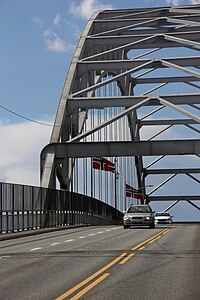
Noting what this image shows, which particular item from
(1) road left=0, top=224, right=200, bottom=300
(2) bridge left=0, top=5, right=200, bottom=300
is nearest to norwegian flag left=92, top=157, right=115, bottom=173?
(2) bridge left=0, top=5, right=200, bottom=300

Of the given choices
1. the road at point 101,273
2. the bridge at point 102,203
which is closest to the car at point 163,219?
the bridge at point 102,203

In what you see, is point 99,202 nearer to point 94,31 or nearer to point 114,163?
point 114,163

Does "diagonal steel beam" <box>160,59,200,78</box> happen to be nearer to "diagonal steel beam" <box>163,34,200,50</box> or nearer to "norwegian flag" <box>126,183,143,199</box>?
"diagonal steel beam" <box>163,34,200,50</box>

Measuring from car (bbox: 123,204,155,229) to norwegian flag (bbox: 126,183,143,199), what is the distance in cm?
4608

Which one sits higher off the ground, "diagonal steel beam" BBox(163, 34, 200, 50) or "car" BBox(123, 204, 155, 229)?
"diagonal steel beam" BBox(163, 34, 200, 50)

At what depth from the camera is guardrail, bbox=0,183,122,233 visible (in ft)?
106

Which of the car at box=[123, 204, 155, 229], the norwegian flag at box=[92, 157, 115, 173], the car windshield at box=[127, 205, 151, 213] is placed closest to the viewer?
the car at box=[123, 204, 155, 229]

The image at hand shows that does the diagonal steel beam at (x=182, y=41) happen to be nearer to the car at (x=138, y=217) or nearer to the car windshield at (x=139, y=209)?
the car windshield at (x=139, y=209)

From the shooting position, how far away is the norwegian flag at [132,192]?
88.9 m

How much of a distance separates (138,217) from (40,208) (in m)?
5.94

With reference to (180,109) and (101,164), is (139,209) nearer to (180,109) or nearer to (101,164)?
(180,109)

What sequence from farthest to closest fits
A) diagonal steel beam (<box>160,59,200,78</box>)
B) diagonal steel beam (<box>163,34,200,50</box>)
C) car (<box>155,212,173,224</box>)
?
1. car (<box>155,212,173,224</box>)
2. diagonal steel beam (<box>163,34,200,50</box>)
3. diagonal steel beam (<box>160,59,200,78</box>)

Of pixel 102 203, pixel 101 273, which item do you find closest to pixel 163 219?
pixel 102 203

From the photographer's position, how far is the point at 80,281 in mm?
12664
